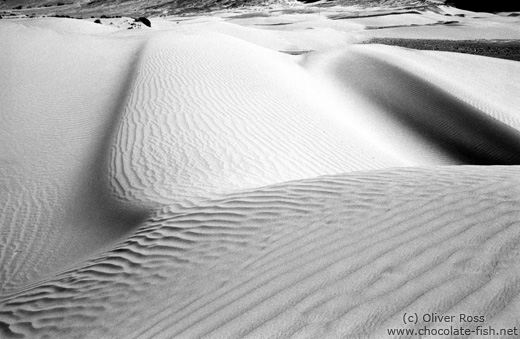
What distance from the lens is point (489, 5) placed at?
48.6 meters

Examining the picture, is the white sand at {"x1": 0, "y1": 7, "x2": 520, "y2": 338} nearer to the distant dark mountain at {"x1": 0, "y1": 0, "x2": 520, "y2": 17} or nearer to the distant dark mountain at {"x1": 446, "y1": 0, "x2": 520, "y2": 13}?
the distant dark mountain at {"x1": 446, "y1": 0, "x2": 520, "y2": 13}

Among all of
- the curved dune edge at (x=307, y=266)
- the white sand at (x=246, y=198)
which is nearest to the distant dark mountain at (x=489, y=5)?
the white sand at (x=246, y=198)

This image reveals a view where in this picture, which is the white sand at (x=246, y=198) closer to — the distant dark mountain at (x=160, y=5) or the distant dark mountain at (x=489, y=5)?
the distant dark mountain at (x=489, y=5)

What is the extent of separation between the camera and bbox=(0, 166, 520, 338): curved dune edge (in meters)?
1.96

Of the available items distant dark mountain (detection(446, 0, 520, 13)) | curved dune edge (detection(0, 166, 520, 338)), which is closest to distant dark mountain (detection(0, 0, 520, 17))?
distant dark mountain (detection(446, 0, 520, 13))

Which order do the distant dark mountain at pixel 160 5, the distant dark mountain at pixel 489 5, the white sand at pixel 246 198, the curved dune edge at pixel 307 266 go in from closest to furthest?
the curved dune edge at pixel 307 266, the white sand at pixel 246 198, the distant dark mountain at pixel 489 5, the distant dark mountain at pixel 160 5

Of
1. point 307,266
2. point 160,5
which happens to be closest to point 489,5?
point 307,266

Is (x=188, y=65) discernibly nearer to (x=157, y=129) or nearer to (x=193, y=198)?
(x=157, y=129)

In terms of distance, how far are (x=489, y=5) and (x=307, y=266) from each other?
2308 inches

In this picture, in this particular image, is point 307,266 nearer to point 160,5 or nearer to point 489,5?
point 489,5

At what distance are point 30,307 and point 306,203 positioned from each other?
2.43 metres

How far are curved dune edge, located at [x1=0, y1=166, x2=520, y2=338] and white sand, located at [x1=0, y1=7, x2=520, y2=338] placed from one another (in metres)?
0.01

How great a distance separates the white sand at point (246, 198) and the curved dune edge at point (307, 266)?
0.01 metres

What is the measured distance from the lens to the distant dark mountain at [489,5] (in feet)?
148
